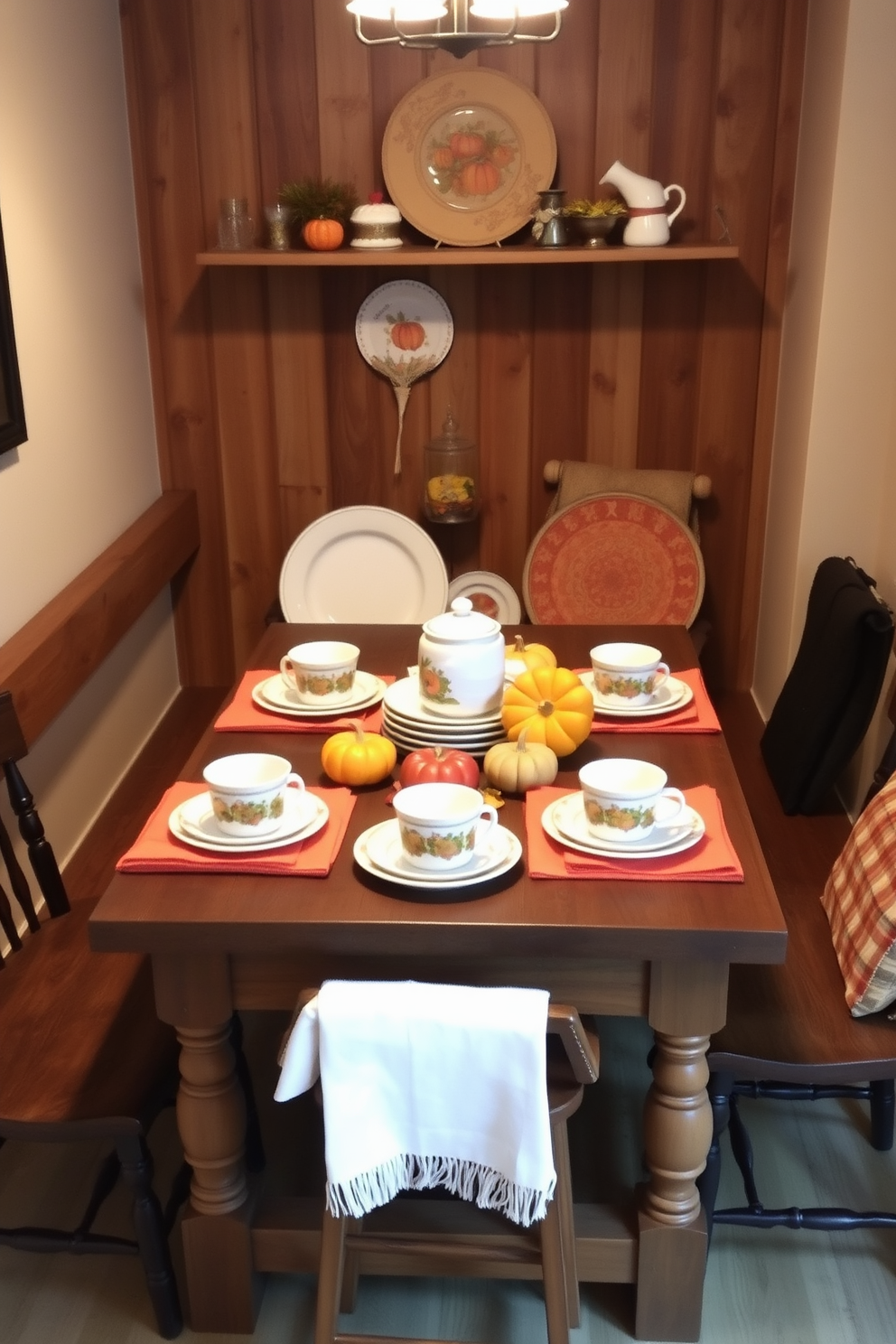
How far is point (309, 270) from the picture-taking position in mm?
3172

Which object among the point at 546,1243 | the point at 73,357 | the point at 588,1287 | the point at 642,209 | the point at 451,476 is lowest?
the point at 588,1287

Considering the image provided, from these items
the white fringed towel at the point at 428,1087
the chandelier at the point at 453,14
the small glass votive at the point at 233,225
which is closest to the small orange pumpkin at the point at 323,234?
the small glass votive at the point at 233,225

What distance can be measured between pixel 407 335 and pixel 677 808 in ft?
6.37

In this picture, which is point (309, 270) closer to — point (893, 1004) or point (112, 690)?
point (112, 690)

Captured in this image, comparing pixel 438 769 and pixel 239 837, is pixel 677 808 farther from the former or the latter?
pixel 239 837

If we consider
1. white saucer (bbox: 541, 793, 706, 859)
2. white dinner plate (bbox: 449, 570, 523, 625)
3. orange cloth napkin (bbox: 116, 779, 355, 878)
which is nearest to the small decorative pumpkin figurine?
white saucer (bbox: 541, 793, 706, 859)

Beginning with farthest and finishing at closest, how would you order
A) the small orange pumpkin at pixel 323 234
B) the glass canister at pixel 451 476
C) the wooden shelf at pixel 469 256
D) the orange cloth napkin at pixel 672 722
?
the glass canister at pixel 451 476
the small orange pumpkin at pixel 323 234
the wooden shelf at pixel 469 256
the orange cloth napkin at pixel 672 722

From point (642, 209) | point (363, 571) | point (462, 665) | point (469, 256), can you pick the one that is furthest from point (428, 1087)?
point (642, 209)

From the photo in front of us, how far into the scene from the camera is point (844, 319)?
2631 mm

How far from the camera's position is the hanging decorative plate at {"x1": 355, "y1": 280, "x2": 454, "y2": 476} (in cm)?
318

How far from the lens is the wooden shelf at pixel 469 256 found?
2852mm

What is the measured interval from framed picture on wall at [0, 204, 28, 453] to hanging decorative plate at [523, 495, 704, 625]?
1299mm

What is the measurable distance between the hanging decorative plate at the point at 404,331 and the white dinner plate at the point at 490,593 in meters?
0.50

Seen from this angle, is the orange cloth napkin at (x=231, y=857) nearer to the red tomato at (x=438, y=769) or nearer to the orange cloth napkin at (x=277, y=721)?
the red tomato at (x=438, y=769)
